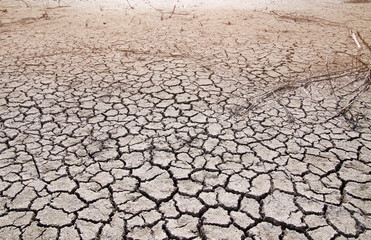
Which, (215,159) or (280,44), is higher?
(280,44)

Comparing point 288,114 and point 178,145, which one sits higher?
point 288,114

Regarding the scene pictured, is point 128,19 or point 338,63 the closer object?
point 338,63

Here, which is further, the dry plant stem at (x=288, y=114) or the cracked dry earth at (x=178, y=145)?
the dry plant stem at (x=288, y=114)

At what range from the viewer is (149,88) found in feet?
13.1

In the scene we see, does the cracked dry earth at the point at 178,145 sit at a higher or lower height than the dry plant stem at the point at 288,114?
lower

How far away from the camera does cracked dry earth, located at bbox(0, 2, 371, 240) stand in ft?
6.79

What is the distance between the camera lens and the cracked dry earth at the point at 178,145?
207 centimetres

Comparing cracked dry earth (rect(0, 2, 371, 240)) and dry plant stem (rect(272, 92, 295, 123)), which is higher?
dry plant stem (rect(272, 92, 295, 123))

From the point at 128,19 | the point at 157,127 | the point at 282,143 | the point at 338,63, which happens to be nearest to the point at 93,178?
the point at 157,127

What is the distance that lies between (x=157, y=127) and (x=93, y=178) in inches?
36.5

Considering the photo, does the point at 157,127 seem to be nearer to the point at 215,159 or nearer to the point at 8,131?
the point at 215,159

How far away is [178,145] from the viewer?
2857mm

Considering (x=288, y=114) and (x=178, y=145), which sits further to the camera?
(x=288, y=114)

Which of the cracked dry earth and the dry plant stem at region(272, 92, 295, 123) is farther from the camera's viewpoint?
the dry plant stem at region(272, 92, 295, 123)
